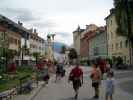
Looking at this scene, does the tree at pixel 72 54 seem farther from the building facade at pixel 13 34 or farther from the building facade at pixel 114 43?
the building facade at pixel 13 34

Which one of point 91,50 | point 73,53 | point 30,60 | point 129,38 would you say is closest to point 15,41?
point 30,60

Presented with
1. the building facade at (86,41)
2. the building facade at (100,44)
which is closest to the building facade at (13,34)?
the building facade at (100,44)

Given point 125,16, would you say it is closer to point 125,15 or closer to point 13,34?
point 125,15

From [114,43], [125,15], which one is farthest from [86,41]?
[125,15]

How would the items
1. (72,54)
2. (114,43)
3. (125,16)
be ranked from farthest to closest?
(72,54), (114,43), (125,16)

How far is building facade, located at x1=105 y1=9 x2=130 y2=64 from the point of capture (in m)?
87.2

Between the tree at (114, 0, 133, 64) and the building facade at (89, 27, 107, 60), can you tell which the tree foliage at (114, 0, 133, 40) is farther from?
the building facade at (89, 27, 107, 60)

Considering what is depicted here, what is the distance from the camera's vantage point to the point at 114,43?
99.1 meters

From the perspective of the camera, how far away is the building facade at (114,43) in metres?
87.2

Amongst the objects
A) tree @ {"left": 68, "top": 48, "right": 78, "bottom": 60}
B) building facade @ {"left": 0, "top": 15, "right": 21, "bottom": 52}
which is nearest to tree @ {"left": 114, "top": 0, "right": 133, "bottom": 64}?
building facade @ {"left": 0, "top": 15, "right": 21, "bottom": 52}

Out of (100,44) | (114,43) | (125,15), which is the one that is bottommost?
(114,43)

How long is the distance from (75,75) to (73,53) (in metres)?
177

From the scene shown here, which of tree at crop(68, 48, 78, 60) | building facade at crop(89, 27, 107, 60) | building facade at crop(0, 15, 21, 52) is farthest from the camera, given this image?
tree at crop(68, 48, 78, 60)

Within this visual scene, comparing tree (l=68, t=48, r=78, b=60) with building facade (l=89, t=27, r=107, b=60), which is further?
tree (l=68, t=48, r=78, b=60)
